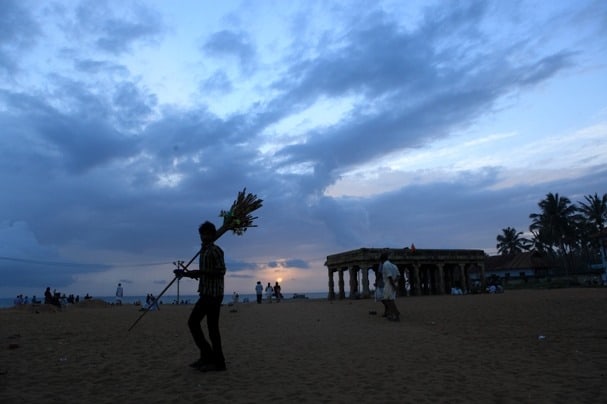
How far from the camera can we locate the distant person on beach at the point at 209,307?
251 inches

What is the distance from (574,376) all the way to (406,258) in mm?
32218

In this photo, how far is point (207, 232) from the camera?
22.7 feet

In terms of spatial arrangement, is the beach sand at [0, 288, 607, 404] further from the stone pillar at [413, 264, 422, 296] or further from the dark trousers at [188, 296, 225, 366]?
the stone pillar at [413, 264, 422, 296]

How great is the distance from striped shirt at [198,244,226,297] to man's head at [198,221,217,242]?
0.27 metres

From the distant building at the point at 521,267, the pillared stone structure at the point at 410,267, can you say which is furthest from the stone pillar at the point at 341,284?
the distant building at the point at 521,267

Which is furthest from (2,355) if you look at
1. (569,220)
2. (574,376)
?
(569,220)

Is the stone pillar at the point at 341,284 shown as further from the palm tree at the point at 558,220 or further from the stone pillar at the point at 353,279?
the palm tree at the point at 558,220

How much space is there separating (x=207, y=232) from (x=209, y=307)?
3.89 ft

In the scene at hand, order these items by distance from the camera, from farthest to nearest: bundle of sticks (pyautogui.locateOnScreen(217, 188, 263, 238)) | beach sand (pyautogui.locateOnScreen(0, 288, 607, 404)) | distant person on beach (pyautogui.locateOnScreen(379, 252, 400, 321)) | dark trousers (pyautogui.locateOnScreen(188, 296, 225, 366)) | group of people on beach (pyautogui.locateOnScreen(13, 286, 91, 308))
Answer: group of people on beach (pyautogui.locateOnScreen(13, 286, 91, 308)) → distant person on beach (pyautogui.locateOnScreen(379, 252, 400, 321)) → bundle of sticks (pyautogui.locateOnScreen(217, 188, 263, 238)) → dark trousers (pyautogui.locateOnScreen(188, 296, 225, 366)) → beach sand (pyautogui.locateOnScreen(0, 288, 607, 404))

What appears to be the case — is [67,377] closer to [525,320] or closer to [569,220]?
[525,320]

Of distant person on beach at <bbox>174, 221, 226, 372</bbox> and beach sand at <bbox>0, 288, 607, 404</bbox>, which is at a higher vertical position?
distant person on beach at <bbox>174, 221, 226, 372</bbox>

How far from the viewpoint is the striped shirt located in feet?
21.0

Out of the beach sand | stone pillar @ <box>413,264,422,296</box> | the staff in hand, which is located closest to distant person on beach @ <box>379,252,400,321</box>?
the beach sand

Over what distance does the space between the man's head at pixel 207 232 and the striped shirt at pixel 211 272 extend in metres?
0.27
